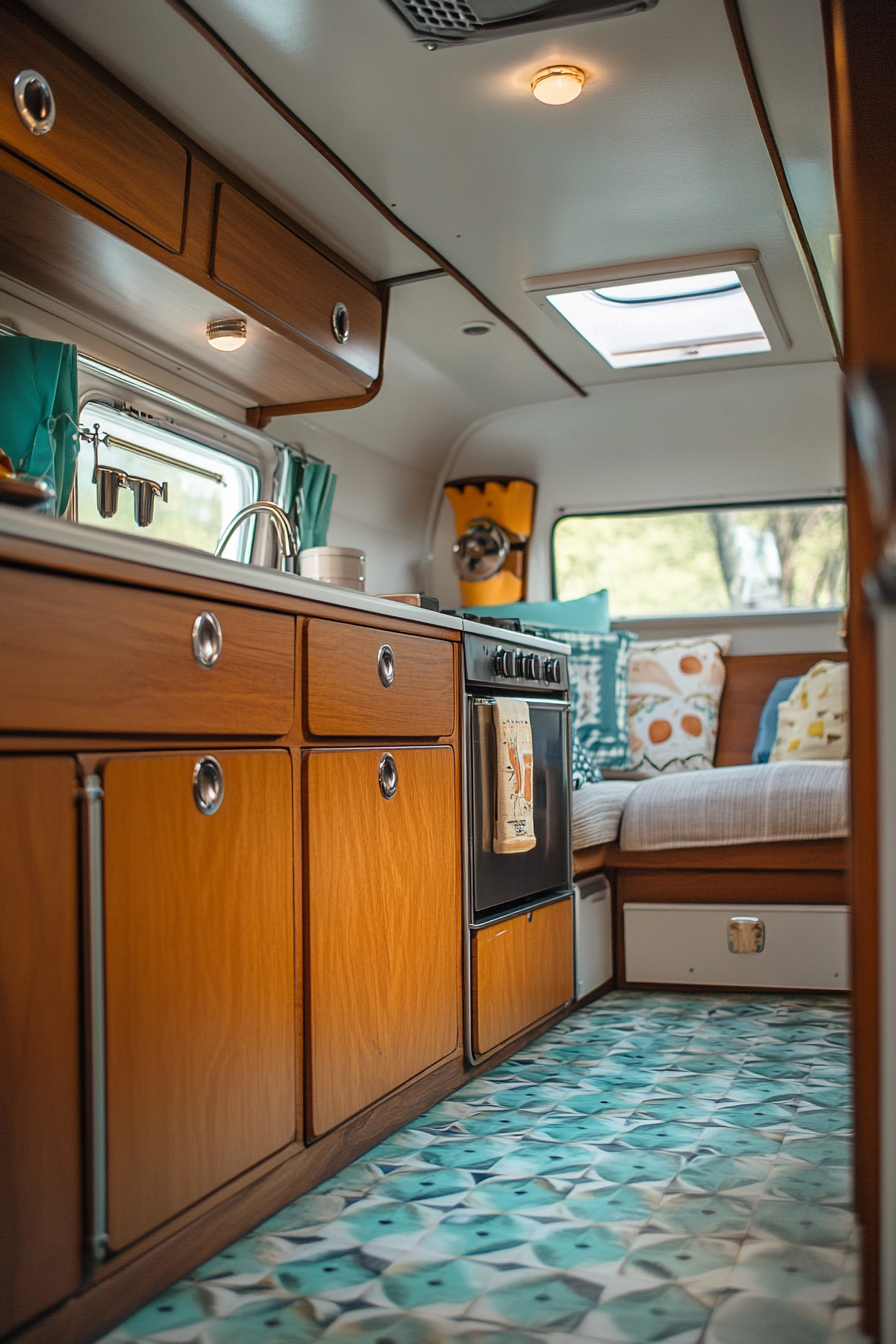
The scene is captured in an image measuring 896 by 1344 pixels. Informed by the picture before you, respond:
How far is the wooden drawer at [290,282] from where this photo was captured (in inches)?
98.7

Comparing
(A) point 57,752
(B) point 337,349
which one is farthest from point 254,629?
(B) point 337,349

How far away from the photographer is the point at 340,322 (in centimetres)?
300

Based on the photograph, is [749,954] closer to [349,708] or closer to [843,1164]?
[843,1164]

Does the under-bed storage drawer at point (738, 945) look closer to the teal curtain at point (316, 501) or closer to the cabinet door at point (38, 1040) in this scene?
the teal curtain at point (316, 501)

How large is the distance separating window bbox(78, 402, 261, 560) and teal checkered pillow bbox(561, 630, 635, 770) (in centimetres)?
122

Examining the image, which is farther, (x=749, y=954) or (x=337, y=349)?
(x=749, y=954)

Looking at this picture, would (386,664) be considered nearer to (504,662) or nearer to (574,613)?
(504,662)

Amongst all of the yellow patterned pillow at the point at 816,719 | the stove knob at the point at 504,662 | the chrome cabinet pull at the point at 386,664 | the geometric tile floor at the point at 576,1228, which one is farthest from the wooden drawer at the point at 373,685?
the yellow patterned pillow at the point at 816,719

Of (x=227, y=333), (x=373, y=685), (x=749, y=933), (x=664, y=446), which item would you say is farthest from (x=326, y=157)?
(x=749, y=933)

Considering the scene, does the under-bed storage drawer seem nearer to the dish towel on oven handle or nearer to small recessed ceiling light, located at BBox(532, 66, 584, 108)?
the dish towel on oven handle

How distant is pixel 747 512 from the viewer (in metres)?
4.27

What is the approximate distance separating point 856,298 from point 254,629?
0.88 meters

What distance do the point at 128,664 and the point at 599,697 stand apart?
2732 mm

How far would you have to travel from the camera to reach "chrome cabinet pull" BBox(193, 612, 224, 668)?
4.82 ft
